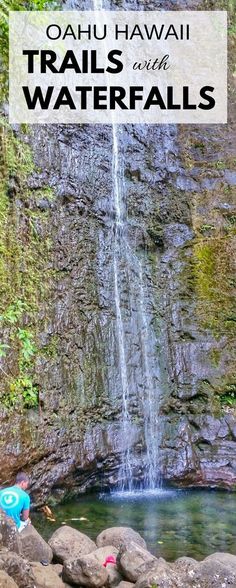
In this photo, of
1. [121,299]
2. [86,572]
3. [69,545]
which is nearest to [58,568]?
[69,545]

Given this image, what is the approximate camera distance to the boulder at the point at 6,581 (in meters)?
3.19

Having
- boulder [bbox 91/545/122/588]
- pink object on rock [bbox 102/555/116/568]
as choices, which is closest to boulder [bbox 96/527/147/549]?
boulder [bbox 91/545/122/588]

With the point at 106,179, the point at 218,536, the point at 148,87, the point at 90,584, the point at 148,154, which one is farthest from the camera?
the point at 148,87

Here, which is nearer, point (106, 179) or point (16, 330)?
point (16, 330)

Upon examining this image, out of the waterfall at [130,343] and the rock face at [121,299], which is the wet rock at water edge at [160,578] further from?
the waterfall at [130,343]

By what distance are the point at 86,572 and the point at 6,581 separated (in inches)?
33.7

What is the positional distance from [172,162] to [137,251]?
197 centimetres

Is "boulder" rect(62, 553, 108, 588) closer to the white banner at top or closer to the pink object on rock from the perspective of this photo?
the pink object on rock

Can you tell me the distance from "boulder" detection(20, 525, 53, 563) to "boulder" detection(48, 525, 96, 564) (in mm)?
78

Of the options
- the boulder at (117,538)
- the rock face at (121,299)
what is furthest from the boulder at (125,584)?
the rock face at (121,299)

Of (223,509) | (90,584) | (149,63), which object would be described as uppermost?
(149,63)

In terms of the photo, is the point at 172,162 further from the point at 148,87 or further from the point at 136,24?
the point at 136,24

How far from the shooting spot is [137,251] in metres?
9.36

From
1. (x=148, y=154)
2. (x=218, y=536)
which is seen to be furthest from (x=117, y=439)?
(x=148, y=154)
